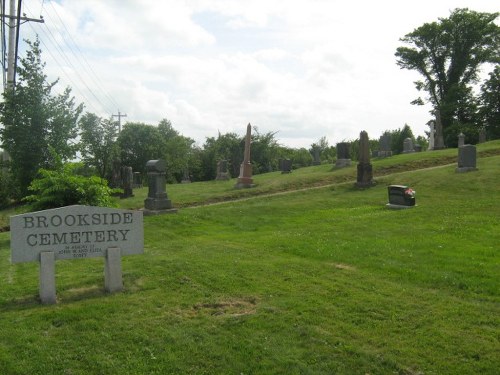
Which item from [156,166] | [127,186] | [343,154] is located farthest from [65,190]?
[343,154]

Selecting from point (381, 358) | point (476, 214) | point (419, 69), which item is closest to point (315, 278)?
point (381, 358)

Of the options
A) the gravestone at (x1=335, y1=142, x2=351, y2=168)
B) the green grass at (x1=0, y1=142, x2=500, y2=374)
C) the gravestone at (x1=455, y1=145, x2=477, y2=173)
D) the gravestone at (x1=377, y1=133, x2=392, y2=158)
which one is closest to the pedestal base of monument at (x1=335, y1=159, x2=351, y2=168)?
the gravestone at (x1=335, y1=142, x2=351, y2=168)

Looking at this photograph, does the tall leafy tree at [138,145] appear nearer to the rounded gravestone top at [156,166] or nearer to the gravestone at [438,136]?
the gravestone at [438,136]

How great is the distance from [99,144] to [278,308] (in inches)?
1536

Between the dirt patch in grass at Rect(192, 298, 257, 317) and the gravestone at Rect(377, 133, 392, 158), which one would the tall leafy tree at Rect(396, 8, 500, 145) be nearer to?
A: the gravestone at Rect(377, 133, 392, 158)

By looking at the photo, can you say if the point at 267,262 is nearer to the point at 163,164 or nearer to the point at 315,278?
the point at 315,278

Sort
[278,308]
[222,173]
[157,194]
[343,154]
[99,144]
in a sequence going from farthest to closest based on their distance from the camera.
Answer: [99,144] → [222,173] → [343,154] → [157,194] → [278,308]

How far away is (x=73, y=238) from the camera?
26.0ft

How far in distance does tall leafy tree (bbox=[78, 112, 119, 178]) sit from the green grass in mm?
30169

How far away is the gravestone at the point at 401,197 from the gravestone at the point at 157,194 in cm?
774

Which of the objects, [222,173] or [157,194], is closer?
[157,194]

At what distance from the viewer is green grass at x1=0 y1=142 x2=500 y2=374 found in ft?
18.8

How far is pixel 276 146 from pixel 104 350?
49.6 meters

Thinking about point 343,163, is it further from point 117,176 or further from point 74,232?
point 74,232
